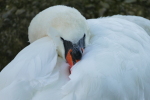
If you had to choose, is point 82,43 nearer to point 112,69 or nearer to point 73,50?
point 73,50

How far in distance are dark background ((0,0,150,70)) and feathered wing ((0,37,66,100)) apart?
1.52 m

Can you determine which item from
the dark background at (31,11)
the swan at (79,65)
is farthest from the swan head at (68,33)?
the dark background at (31,11)

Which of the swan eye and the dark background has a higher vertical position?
the swan eye

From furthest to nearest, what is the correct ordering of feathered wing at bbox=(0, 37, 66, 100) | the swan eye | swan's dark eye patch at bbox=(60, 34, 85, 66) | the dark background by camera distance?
the dark background, the swan eye, swan's dark eye patch at bbox=(60, 34, 85, 66), feathered wing at bbox=(0, 37, 66, 100)

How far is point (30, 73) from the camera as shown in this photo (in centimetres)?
203

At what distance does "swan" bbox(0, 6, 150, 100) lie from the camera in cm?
192

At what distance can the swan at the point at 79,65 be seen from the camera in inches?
75.6

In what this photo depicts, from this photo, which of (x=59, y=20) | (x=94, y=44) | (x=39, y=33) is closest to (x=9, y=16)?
(x=39, y=33)

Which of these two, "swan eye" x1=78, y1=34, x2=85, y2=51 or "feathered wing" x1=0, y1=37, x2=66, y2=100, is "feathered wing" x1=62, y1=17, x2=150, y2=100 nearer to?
"swan eye" x1=78, y1=34, x2=85, y2=51

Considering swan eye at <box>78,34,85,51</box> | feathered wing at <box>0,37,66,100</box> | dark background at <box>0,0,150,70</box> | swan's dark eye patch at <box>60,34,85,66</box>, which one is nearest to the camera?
feathered wing at <box>0,37,66,100</box>

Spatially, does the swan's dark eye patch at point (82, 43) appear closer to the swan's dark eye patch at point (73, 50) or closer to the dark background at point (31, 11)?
the swan's dark eye patch at point (73, 50)

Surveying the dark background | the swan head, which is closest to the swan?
the swan head

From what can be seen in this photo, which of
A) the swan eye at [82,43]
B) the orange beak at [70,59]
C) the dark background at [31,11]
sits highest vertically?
the swan eye at [82,43]

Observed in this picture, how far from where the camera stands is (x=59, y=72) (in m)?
2.06
